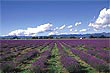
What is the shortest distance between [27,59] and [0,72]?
4.96m

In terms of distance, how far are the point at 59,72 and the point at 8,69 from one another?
285 centimetres

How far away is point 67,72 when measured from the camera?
9375 millimetres

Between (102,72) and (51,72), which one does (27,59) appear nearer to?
(51,72)

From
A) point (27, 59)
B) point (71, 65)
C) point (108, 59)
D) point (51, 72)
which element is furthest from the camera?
point (27, 59)

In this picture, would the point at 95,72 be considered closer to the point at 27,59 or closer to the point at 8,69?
the point at 8,69

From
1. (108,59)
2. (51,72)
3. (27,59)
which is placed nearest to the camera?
(51,72)

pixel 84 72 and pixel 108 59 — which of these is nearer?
pixel 84 72

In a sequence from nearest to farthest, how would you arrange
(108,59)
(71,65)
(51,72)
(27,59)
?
(51,72), (71,65), (108,59), (27,59)

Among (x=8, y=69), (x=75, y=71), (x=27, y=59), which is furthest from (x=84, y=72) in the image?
(x=27, y=59)

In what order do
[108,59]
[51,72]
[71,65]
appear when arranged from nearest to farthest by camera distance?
[51,72]
[71,65]
[108,59]

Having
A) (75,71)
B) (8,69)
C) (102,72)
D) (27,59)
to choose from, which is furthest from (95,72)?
(27,59)

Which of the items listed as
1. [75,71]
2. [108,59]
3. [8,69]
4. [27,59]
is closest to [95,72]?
[75,71]

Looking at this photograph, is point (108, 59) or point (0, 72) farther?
point (108, 59)

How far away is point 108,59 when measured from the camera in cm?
1197
